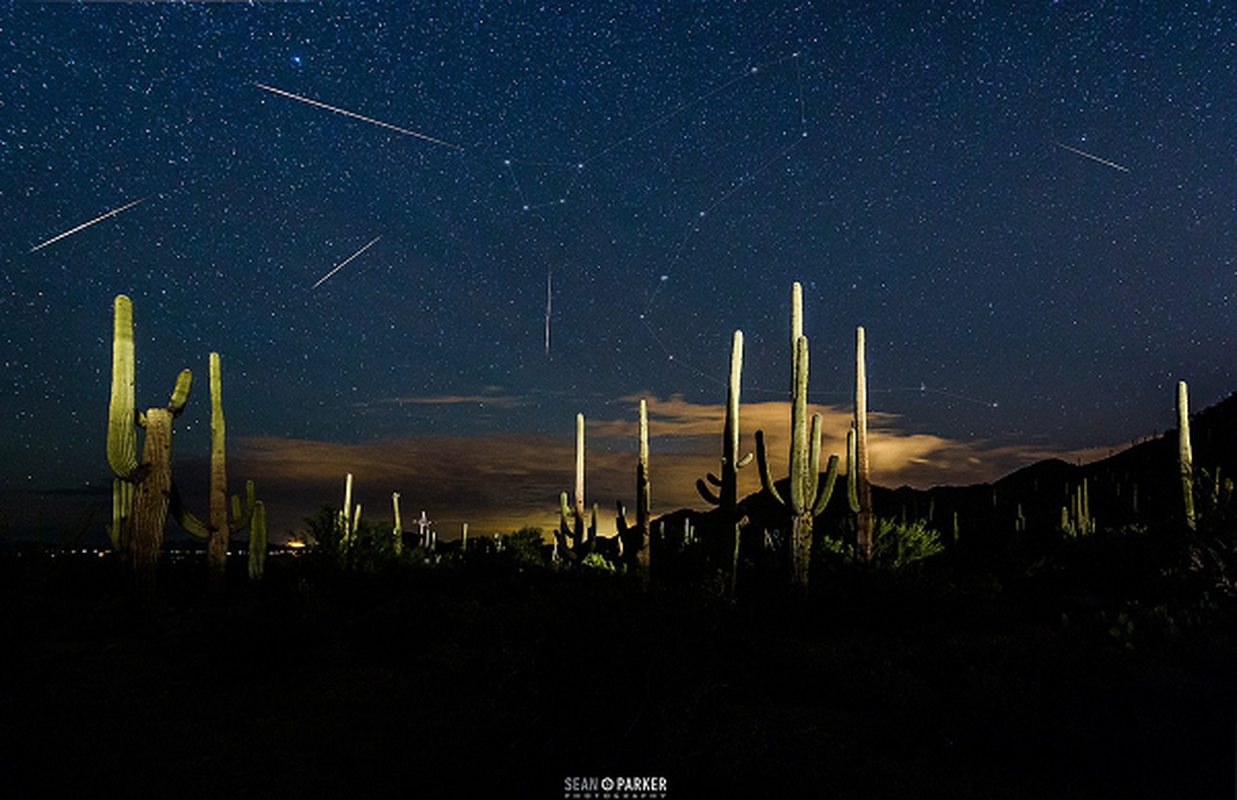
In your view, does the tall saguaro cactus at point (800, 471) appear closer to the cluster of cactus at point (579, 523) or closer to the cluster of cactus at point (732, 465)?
the cluster of cactus at point (732, 465)

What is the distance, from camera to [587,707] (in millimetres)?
5430

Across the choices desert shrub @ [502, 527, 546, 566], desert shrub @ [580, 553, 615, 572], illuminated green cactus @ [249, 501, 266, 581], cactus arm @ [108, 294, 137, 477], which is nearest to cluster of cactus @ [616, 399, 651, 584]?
desert shrub @ [580, 553, 615, 572]

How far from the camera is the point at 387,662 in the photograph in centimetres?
931

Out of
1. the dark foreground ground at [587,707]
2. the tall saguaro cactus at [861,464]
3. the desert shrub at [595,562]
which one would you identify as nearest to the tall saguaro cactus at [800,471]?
the tall saguaro cactus at [861,464]

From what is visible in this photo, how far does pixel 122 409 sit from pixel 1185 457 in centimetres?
2270

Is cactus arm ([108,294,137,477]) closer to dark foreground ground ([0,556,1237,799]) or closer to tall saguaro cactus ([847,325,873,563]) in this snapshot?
dark foreground ground ([0,556,1237,799])

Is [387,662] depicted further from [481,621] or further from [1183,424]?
[1183,424]

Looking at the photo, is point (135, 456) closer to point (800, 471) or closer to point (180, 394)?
point (180, 394)

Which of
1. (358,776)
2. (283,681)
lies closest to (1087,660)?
(358,776)

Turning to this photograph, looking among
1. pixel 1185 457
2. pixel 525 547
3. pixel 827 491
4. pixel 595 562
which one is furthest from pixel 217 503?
pixel 1185 457

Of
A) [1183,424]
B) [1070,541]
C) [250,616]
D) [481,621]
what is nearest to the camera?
[250,616]

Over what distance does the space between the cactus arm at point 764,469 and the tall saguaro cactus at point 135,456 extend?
10.8 meters

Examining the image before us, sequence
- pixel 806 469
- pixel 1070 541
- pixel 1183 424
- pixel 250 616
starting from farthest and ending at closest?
1. pixel 1070 541
2. pixel 1183 424
3. pixel 806 469
4. pixel 250 616

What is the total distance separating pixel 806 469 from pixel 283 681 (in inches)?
420
